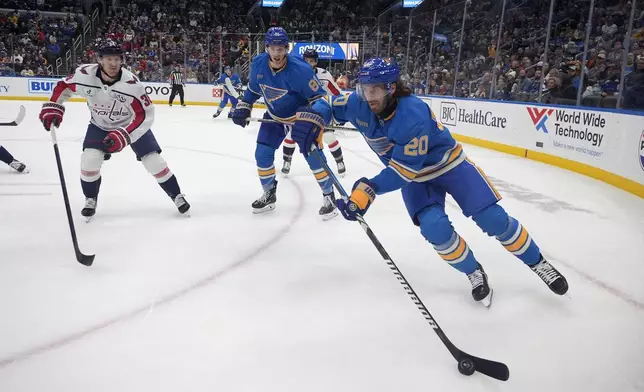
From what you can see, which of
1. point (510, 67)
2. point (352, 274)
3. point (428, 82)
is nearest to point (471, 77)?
point (510, 67)

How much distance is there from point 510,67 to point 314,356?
6495mm

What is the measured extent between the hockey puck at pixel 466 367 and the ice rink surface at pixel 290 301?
32mm

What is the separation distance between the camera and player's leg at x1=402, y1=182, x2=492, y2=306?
2.20 meters

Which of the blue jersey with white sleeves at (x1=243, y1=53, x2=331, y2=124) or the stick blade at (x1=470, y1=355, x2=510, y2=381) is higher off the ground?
the blue jersey with white sleeves at (x1=243, y1=53, x2=331, y2=124)

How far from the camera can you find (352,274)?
267 cm

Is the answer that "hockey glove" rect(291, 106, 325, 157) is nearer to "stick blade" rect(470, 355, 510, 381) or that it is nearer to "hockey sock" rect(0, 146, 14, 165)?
"stick blade" rect(470, 355, 510, 381)

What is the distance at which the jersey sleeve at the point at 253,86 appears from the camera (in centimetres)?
357

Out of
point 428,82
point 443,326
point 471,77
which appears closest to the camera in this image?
point 443,326

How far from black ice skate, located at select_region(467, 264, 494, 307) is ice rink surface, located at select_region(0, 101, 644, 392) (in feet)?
0.18

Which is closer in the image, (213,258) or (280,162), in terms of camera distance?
(213,258)

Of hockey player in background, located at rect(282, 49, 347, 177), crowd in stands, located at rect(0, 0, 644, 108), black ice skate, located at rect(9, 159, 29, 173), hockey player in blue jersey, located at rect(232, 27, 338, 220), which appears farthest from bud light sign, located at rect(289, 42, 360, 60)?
hockey player in blue jersey, located at rect(232, 27, 338, 220)

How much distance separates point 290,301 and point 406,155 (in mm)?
905

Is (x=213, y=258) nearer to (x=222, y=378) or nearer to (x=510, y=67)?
(x=222, y=378)

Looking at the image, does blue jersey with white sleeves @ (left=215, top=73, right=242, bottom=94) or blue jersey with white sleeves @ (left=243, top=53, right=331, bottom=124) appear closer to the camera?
blue jersey with white sleeves @ (left=243, top=53, right=331, bottom=124)
